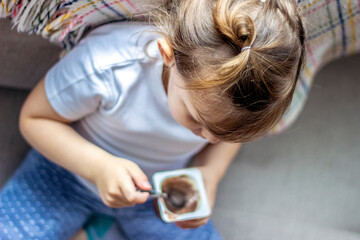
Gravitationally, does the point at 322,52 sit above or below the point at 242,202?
above

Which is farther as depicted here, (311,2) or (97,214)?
(97,214)

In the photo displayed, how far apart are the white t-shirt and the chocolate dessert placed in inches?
3.2

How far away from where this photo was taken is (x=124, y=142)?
85 cm

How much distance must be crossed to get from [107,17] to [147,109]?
0.18 metres

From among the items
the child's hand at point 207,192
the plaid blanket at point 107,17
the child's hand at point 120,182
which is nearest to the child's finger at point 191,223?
the child's hand at point 207,192

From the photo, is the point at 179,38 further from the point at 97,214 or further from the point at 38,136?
the point at 97,214

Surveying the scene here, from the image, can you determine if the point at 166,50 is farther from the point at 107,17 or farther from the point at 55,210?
the point at 55,210

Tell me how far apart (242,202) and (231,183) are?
0.06m

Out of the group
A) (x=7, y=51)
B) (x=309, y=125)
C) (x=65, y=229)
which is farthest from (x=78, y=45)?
(x=309, y=125)

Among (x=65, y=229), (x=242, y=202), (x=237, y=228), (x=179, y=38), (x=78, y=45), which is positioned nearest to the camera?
(x=179, y=38)

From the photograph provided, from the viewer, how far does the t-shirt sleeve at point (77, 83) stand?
0.73m

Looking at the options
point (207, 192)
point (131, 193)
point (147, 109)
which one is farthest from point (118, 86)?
point (207, 192)

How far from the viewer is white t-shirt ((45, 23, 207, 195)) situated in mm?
733

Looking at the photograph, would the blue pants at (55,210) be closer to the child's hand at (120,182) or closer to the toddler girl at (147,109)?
the toddler girl at (147,109)
